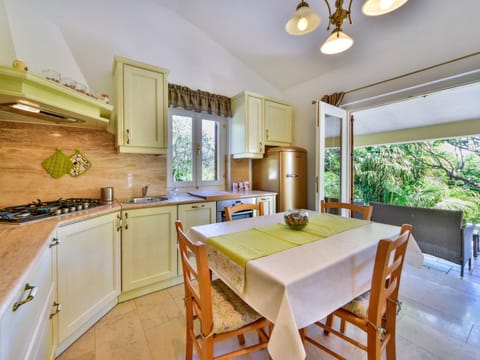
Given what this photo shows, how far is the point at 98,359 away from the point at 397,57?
375 centimetres

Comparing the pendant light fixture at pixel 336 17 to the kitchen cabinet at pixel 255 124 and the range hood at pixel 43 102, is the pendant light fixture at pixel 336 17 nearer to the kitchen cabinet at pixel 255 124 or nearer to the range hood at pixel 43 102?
the kitchen cabinet at pixel 255 124

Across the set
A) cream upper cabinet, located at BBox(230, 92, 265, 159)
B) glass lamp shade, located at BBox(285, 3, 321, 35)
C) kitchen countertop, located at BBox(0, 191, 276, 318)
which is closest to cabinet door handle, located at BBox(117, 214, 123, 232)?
kitchen countertop, located at BBox(0, 191, 276, 318)

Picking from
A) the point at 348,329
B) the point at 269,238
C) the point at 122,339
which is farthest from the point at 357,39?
the point at 122,339

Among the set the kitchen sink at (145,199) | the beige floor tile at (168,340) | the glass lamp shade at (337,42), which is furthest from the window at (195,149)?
the glass lamp shade at (337,42)

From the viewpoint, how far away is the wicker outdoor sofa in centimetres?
229

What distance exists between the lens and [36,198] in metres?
1.86

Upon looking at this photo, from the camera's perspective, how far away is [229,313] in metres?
1.05

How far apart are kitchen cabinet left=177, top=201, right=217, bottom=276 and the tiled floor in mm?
484

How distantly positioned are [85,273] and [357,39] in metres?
3.46

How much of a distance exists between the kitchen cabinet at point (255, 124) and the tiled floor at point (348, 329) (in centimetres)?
189

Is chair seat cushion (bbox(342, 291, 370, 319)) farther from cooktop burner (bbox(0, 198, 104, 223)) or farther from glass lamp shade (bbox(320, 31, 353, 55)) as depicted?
cooktop burner (bbox(0, 198, 104, 223))

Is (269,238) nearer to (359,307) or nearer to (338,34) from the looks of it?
(359,307)

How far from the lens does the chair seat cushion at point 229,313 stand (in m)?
0.99

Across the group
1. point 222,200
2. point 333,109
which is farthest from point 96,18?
point 333,109
